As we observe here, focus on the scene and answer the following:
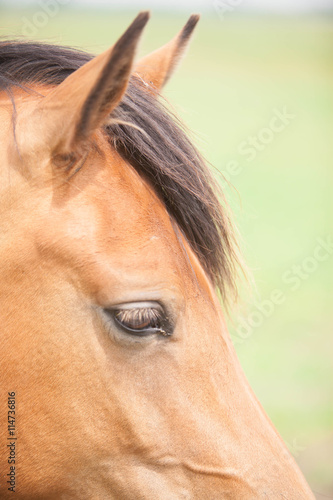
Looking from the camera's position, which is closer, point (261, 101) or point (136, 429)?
point (136, 429)

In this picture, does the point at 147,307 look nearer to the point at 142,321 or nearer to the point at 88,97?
the point at 142,321

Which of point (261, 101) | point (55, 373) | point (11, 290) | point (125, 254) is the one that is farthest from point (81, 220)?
point (261, 101)

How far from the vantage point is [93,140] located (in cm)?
143

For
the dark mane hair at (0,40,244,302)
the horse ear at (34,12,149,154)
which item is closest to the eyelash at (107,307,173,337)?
the dark mane hair at (0,40,244,302)

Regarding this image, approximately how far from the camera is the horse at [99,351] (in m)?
1.28

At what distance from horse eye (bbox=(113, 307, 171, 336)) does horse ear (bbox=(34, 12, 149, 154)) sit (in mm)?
469

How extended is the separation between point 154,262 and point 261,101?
16.8 meters

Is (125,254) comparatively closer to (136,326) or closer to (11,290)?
(136,326)

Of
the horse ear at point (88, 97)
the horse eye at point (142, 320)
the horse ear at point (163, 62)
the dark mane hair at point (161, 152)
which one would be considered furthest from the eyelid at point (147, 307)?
the horse ear at point (163, 62)

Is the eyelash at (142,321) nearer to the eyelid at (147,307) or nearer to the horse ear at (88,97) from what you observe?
the eyelid at (147,307)

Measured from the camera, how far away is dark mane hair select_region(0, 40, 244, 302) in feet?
4.94

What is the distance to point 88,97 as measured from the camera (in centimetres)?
116

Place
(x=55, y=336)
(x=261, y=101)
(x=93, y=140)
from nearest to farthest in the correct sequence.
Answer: (x=55, y=336) → (x=93, y=140) → (x=261, y=101)

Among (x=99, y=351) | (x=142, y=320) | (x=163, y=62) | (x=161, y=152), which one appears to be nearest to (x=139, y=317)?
(x=142, y=320)
